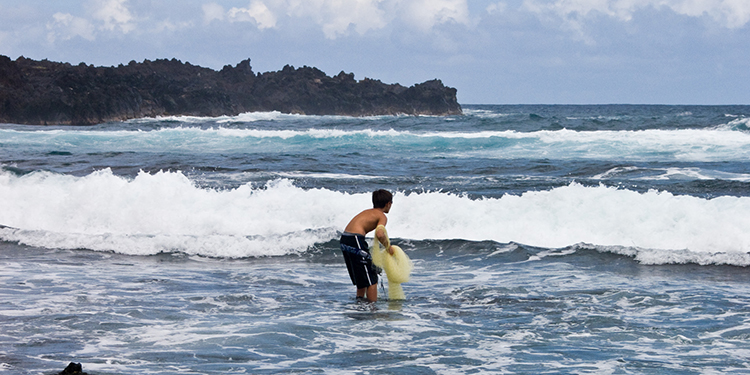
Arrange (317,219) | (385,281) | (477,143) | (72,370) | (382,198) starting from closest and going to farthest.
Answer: (72,370) → (382,198) → (385,281) → (317,219) → (477,143)

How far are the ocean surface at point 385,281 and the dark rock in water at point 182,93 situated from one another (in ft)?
161

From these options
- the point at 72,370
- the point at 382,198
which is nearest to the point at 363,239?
the point at 382,198

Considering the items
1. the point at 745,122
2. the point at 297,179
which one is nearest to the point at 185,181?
the point at 297,179

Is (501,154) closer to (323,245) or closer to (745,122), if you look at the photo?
(323,245)

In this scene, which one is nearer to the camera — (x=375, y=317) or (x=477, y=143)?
(x=375, y=317)

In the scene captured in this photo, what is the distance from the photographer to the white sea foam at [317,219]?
1181 cm

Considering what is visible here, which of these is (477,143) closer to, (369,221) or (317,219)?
(317,219)

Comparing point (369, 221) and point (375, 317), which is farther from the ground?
point (369, 221)

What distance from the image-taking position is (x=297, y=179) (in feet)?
65.4

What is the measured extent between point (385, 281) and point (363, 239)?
6.57ft

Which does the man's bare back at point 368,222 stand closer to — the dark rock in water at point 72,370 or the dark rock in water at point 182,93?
the dark rock in water at point 72,370

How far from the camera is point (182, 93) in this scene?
8362 centimetres

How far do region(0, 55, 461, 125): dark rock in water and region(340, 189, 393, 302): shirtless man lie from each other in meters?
63.8

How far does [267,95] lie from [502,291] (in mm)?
93692
